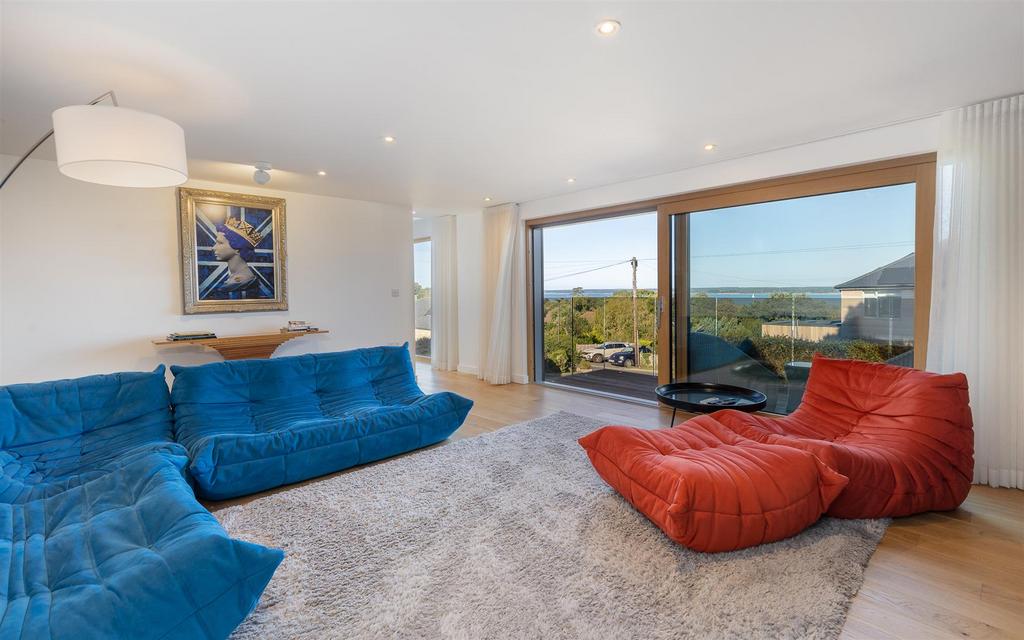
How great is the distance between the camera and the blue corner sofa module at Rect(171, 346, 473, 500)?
2.64 meters

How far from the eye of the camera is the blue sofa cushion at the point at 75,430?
2.27 metres

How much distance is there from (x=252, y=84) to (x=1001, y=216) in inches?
175

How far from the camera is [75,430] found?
2.60 meters

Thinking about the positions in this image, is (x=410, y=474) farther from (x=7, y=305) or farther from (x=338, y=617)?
(x=7, y=305)

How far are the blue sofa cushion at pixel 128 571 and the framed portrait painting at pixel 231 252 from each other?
3.25 metres

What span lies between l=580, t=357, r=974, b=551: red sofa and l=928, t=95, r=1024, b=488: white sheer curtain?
2.25ft

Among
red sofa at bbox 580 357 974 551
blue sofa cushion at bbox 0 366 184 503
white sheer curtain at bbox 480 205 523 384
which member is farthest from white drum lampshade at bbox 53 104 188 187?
white sheer curtain at bbox 480 205 523 384

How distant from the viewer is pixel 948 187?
2.98 m

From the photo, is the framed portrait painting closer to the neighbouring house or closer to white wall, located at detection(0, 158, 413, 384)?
white wall, located at detection(0, 158, 413, 384)

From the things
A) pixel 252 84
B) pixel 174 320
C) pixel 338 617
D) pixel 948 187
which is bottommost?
pixel 338 617

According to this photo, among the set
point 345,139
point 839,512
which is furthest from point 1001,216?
point 345,139

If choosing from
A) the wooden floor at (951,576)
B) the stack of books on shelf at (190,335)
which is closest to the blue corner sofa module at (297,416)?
the stack of books on shelf at (190,335)

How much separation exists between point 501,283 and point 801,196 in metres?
3.38

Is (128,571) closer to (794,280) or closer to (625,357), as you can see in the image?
(794,280)
